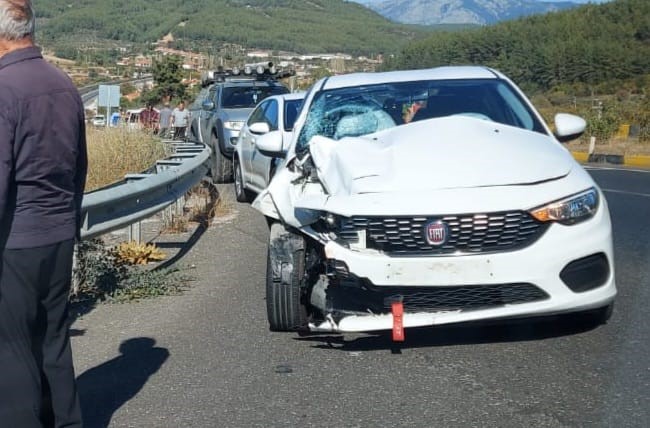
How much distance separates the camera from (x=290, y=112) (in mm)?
13977

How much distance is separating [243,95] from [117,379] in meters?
13.9

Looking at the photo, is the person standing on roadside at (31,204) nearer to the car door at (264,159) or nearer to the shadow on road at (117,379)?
the shadow on road at (117,379)

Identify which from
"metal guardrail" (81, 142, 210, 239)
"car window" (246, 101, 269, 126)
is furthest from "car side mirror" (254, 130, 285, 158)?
"car window" (246, 101, 269, 126)

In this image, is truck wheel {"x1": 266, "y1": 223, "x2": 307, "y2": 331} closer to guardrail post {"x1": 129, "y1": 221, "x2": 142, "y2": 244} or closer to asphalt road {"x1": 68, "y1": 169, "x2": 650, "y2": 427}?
asphalt road {"x1": 68, "y1": 169, "x2": 650, "y2": 427}

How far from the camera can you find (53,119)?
3826mm

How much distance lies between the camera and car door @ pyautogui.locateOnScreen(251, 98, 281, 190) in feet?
40.7

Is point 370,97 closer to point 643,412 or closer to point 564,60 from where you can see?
point 643,412

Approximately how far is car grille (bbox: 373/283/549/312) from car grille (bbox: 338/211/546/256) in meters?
0.20

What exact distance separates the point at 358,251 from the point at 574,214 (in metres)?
1.25

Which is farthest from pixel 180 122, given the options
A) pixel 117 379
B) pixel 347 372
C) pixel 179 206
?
pixel 347 372

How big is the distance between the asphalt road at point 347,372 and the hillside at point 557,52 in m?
56.3

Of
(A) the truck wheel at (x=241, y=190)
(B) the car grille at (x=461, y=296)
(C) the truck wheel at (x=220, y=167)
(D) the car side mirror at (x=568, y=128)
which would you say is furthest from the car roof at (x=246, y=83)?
(B) the car grille at (x=461, y=296)

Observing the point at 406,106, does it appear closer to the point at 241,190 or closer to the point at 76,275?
the point at 76,275

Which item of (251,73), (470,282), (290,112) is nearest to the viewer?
(470,282)
